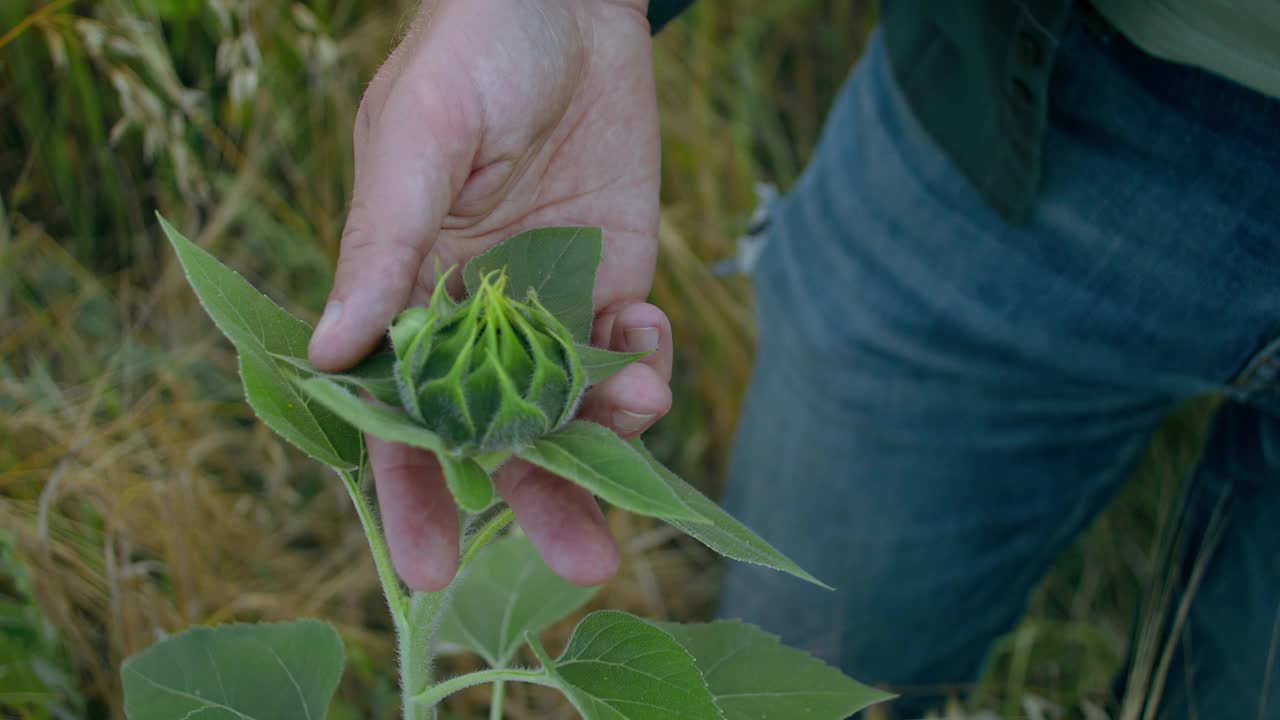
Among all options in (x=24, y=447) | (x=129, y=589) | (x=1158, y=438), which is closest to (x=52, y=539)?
(x=129, y=589)

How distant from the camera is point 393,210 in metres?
A: 1.14

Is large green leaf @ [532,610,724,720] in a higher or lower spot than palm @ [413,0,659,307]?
lower

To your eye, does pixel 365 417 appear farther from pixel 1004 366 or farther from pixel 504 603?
pixel 1004 366

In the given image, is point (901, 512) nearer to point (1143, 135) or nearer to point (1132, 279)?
point (1132, 279)

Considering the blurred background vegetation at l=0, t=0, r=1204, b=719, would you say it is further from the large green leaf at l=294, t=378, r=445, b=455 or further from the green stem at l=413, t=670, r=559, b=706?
the large green leaf at l=294, t=378, r=445, b=455

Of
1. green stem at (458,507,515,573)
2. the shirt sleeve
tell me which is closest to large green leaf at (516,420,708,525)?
green stem at (458,507,515,573)

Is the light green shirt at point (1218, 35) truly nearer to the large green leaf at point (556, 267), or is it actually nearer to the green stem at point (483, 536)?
the large green leaf at point (556, 267)

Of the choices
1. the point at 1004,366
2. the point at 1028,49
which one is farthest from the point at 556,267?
the point at 1004,366

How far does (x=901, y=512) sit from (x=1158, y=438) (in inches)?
43.9

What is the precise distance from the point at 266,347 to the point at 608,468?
39 cm

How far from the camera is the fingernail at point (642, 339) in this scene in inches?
50.3

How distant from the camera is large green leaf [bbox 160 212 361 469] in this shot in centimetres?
100

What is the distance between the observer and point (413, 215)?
45.0 inches

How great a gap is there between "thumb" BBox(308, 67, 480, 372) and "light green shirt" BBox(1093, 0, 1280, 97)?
0.95m
